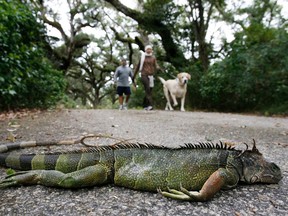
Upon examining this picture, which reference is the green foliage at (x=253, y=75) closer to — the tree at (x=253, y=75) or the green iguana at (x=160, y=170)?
the tree at (x=253, y=75)

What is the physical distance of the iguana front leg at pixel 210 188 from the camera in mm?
1878

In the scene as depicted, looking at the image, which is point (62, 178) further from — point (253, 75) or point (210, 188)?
point (253, 75)

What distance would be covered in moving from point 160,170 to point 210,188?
A: 41 cm

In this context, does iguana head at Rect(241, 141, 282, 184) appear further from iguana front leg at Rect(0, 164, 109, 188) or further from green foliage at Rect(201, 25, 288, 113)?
green foliage at Rect(201, 25, 288, 113)

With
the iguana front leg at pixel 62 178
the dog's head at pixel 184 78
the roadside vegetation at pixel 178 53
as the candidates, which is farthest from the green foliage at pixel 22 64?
the dog's head at pixel 184 78

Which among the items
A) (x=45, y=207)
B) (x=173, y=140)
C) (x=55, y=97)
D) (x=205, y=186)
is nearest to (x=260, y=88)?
(x=173, y=140)

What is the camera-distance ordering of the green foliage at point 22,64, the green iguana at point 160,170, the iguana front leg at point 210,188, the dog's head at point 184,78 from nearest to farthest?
the iguana front leg at point 210,188
the green iguana at point 160,170
the green foliage at point 22,64
the dog's head at point 184,78

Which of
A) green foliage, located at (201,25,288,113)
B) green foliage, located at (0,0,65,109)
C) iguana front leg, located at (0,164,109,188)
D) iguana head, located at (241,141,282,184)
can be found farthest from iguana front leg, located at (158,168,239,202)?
green foliage, located at (201,25,288,113)

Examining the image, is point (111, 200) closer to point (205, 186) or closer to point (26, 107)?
point (205, 186)

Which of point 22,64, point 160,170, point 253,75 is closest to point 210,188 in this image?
point 160,170

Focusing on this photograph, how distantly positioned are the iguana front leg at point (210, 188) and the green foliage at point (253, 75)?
22.6ft

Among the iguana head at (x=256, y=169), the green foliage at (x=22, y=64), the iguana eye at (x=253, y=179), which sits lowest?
the iguana eye at (x=253, y=179)

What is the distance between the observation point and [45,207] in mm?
1883

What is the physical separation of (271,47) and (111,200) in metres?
7.84
